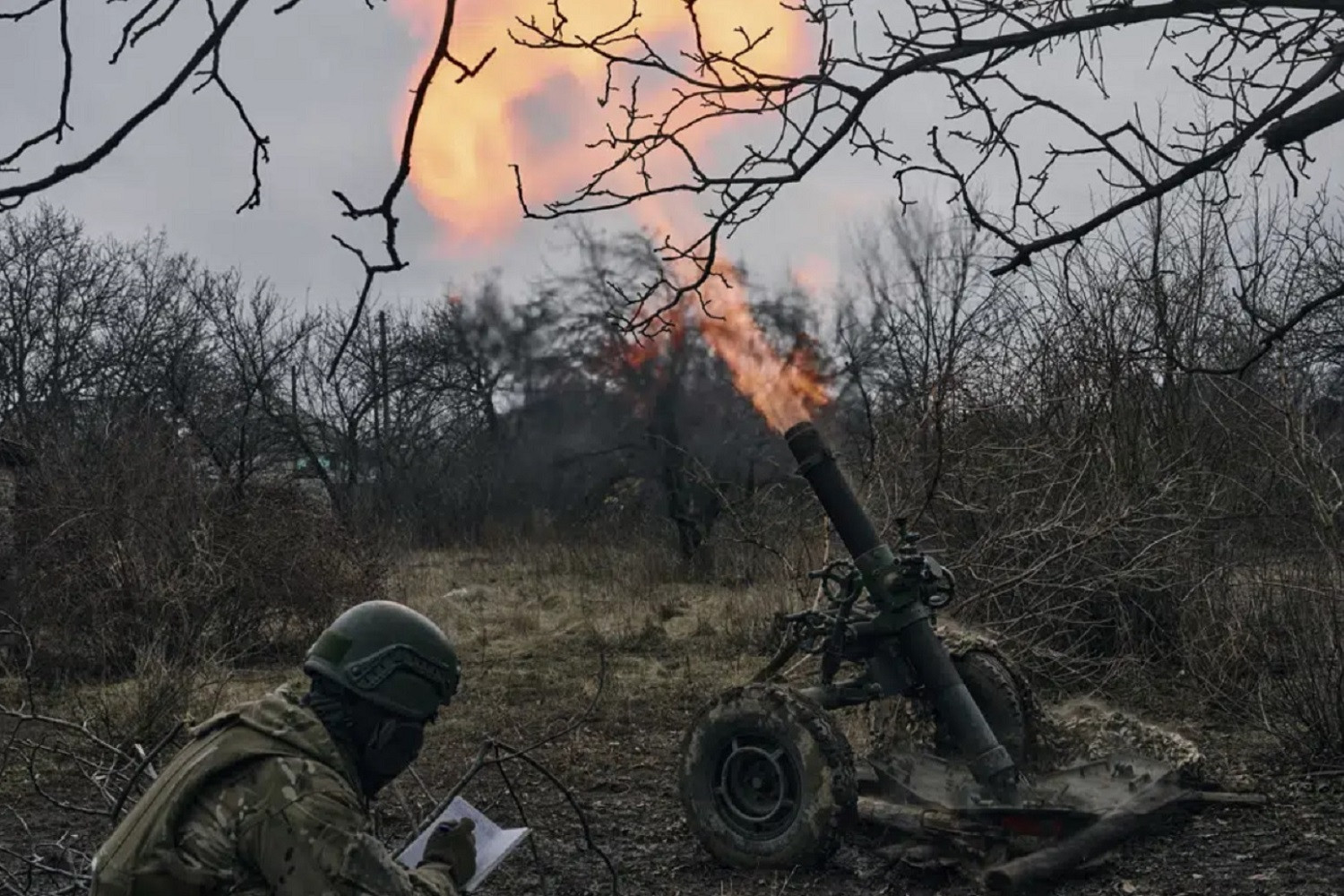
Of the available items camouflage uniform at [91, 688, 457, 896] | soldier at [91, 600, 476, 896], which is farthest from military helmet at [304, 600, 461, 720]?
camouflage uniform at [91, 688, 457, 896]

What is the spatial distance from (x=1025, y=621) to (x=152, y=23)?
1031cm

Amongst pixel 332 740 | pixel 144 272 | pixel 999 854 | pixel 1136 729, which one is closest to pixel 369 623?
pixel 332 740

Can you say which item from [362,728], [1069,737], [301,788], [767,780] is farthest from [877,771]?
[301,788]

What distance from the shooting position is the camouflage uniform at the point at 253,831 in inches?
126

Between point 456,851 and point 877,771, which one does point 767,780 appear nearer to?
point 877,771

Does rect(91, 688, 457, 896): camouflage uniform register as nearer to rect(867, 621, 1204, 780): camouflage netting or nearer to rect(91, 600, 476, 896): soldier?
rect(91, 600, 476, 896): soldier

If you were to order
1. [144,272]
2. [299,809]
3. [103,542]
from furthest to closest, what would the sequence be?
[144,272], [103,542], [299,809]

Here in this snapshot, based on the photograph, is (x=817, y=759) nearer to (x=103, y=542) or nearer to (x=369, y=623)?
(x=369, y=623)

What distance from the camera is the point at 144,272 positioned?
32.9 metres

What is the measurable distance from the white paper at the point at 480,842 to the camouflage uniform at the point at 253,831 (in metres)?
0.46

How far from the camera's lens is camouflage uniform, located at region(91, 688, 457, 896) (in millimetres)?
3205

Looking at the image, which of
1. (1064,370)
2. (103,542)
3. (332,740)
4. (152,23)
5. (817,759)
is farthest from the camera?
(103,542)

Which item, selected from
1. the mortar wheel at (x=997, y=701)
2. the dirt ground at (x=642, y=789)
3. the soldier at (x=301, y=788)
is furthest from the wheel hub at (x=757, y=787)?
the soldier at (x=301, y=788)

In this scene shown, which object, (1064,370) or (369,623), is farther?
(1064,370)
